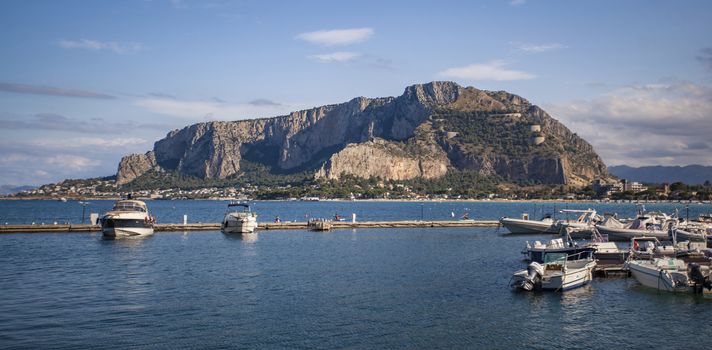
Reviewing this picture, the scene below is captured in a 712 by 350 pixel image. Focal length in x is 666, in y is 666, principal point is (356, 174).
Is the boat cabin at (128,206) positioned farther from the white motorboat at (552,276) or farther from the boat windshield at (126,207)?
the white motorboat at (552,276)

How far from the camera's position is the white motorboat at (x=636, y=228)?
7612cm

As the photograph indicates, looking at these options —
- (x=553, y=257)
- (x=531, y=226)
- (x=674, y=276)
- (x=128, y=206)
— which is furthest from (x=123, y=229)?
(x=674, y=276)

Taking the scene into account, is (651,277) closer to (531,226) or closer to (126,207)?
(531,226)

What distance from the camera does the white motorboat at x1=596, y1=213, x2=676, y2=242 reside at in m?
76.1

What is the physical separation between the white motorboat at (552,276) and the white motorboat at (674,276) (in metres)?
3.65

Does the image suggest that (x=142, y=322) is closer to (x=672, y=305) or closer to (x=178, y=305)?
(x=178, y=305)

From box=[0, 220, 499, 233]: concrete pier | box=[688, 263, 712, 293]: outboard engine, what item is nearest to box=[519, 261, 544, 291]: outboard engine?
box=[688, 263, 712, 293]: outboard engine

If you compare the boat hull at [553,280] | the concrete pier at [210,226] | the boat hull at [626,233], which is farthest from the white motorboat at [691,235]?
the concrete pier at [210,226]

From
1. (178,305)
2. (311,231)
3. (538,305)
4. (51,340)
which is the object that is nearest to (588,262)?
(538,305)

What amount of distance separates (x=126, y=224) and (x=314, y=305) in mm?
49486

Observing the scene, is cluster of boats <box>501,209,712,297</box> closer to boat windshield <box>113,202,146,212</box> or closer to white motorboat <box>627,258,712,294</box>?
white motorboat <box>627,258,712,294</box>

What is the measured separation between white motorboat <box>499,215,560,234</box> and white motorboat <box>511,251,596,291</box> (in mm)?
46188

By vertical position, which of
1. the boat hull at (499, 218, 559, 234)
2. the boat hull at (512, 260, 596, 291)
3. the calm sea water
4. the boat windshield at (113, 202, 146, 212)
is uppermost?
the boat windshield at (113, 202, 146, 212)

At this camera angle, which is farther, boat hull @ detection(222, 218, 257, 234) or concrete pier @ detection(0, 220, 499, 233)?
boat hull @ detection(222, 218, 257, 234)
